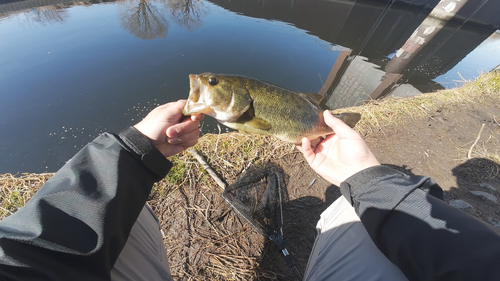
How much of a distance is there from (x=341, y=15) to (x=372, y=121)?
2490 centimetres

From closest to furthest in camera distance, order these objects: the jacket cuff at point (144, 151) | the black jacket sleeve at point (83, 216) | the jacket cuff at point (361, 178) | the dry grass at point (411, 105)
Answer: the black jacket sleeve at point (83, 216) < the jacket cuff at point (144, 151) < the jacket cuff at point (361, 178) < the dry grass at point (411, 105)

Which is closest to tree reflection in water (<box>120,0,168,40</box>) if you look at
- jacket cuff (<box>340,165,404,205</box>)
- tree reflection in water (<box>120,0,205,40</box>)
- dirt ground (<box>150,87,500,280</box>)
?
tree reflection in water (<box>120,0,205,40</box>)

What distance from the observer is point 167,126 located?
2166 millimetres

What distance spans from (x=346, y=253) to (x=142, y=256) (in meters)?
1.95

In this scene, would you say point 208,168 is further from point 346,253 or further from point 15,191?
point 15,191

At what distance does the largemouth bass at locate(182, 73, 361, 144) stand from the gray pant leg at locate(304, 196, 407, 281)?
3.77ft

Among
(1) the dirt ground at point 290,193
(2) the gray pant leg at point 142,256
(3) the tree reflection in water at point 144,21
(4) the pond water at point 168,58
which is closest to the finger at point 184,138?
(2) the gray pant leg at point 142,256

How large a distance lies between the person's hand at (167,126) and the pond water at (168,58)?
433cm

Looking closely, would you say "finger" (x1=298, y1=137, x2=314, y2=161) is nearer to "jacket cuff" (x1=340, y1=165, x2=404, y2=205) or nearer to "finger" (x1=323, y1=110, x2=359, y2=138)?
"finger" (x1=323, y1=110, x2=359, y2=138)

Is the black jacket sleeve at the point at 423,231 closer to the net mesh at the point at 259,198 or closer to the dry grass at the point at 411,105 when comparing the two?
the net mesh at the point at 259,198

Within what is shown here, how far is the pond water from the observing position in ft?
20.8

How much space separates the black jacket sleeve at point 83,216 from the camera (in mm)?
1021

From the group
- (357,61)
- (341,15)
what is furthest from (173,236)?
(341,15)

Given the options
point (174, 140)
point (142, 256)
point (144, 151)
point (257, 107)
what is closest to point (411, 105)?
point (257, 107)
